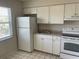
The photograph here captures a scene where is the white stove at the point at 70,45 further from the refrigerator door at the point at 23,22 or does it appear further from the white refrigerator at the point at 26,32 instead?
the refrigerator door at the point at 23,22

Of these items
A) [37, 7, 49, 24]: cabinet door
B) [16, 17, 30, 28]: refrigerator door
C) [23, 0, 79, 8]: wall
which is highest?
[23, 0, 79, 8]: wall

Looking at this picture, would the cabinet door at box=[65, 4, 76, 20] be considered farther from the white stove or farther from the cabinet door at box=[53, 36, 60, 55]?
the cabinet door at box=[53, 36, 60, 55]

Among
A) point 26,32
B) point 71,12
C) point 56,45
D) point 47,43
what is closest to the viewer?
point 71,12

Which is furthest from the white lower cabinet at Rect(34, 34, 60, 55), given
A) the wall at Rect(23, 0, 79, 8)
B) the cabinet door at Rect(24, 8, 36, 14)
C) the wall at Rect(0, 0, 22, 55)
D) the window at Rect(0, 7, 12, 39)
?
the wall at Rect(23, 0, 79, 8)

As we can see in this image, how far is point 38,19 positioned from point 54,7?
37.7 inches

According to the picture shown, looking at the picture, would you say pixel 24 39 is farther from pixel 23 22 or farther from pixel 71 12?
pixel 71 12

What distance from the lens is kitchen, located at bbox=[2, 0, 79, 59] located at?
327cm

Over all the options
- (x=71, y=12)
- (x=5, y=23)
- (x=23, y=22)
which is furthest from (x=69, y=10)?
(x=5, y=23)

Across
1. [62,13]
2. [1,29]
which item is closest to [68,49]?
[62,13]

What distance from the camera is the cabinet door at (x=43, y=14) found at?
Answer: 401cm

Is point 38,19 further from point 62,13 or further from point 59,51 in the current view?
point 59,51

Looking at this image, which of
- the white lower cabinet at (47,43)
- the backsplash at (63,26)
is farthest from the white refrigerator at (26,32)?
the backsplash at (63,26)

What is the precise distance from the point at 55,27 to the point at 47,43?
0.91 m

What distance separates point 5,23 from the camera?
3.97 m
